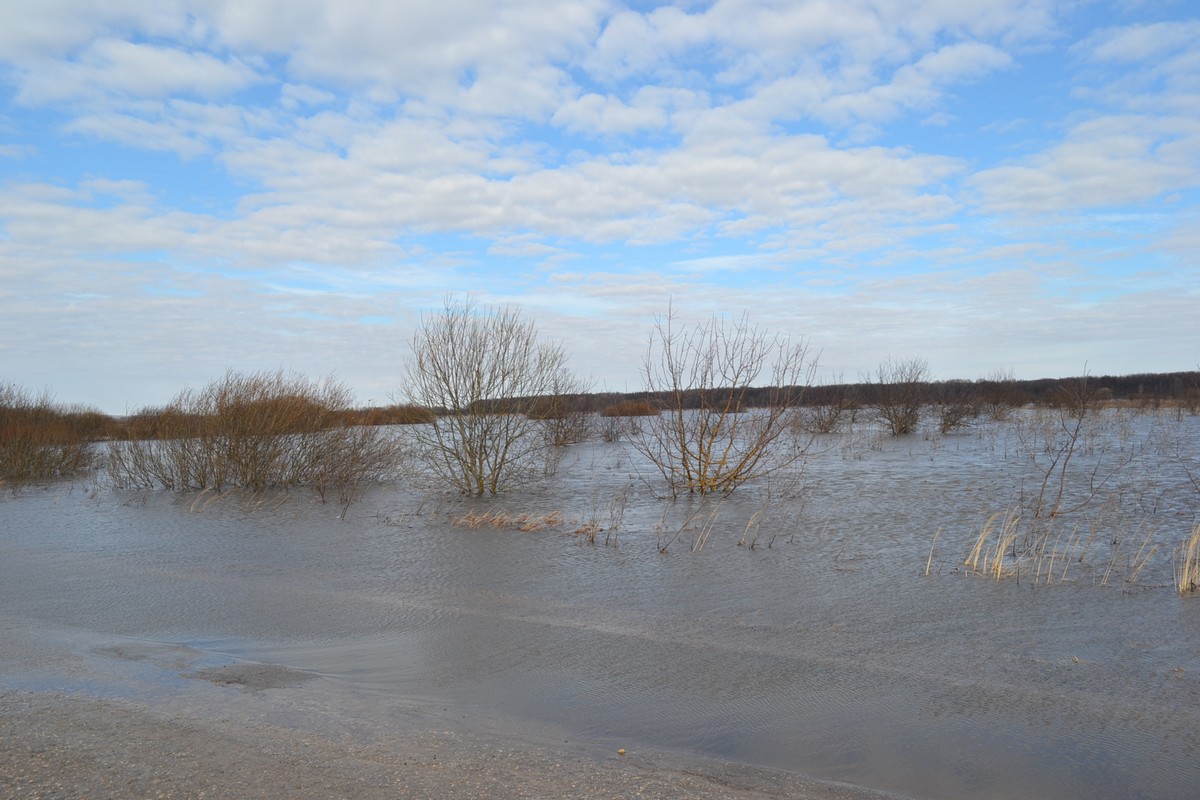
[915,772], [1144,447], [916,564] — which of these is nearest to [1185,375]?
[1144,447]

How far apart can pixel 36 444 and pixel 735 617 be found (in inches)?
937

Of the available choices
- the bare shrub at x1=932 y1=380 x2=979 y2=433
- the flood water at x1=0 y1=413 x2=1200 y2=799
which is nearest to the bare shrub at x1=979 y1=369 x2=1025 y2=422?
the bare shrub at x1=932 y1=380 x2=979 y2=433

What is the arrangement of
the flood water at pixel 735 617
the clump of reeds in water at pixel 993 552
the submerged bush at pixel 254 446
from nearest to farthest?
the flood water at pixel 735 617 → the clump of reeds in water at pixel 993 552 → the submerged bush at pixel 254 446

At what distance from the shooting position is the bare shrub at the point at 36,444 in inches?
938

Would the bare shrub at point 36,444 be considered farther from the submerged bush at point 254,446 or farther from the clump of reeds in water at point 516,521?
the clump of reeds in water at point 516,521

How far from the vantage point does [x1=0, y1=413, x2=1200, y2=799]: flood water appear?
5.12 metres

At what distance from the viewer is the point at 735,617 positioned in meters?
8.07

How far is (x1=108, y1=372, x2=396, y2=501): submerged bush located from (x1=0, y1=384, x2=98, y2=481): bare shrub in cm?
528

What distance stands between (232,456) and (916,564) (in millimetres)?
16055

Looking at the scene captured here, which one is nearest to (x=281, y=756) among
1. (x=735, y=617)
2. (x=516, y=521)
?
(x=735, y=617)

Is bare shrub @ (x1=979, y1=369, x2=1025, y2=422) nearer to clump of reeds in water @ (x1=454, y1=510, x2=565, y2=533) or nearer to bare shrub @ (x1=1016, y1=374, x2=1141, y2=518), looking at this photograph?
bare shrub @ (x1=1016, y1=374, x2=1141, y2=518)

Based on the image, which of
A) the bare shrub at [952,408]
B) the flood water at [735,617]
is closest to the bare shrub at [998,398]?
the bare shrub at [952,408]

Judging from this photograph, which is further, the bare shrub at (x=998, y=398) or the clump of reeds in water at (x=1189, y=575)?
the bare shrub at (x=998, y=398)

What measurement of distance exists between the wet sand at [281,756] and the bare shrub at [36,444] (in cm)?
2170
